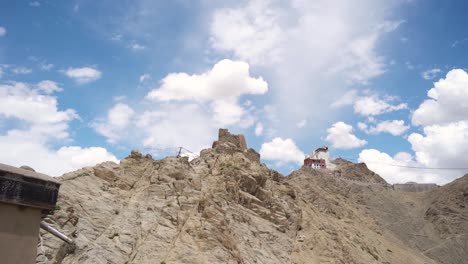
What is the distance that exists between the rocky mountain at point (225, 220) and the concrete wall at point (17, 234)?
1158cm

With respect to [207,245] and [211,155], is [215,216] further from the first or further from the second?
[211,155]

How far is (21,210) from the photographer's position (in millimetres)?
6840

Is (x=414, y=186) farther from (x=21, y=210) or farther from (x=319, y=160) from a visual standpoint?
(x=21, y=210)

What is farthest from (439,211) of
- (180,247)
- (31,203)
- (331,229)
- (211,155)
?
(31,203)

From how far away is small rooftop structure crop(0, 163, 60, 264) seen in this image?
6547 mm

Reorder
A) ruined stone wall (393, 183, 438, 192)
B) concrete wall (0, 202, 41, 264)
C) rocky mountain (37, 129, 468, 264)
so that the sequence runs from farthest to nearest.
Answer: ruined stone wall (393, 183, 438, 192) → rocky mountain (37, 129, 468, 264) → concrete wall (0, 202, 41, 264)

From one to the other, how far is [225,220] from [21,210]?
19711mm

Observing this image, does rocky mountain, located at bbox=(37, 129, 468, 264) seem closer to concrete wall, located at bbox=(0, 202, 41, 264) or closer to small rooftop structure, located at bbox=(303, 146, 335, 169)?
concrete wall, located at bbox=(0, 202, 41, 264)

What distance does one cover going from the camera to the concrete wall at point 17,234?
21.3 ft

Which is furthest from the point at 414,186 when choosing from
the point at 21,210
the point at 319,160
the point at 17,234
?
the point at 17,234

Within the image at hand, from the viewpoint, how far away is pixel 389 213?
2035 inches

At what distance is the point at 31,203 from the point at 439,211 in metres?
53.0

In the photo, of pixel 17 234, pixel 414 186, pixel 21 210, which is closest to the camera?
pixel 17 234

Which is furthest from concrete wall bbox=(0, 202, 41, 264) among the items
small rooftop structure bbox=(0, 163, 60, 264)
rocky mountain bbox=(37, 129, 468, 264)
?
rocky mountain bbox=(37, 129, 468, 264)
